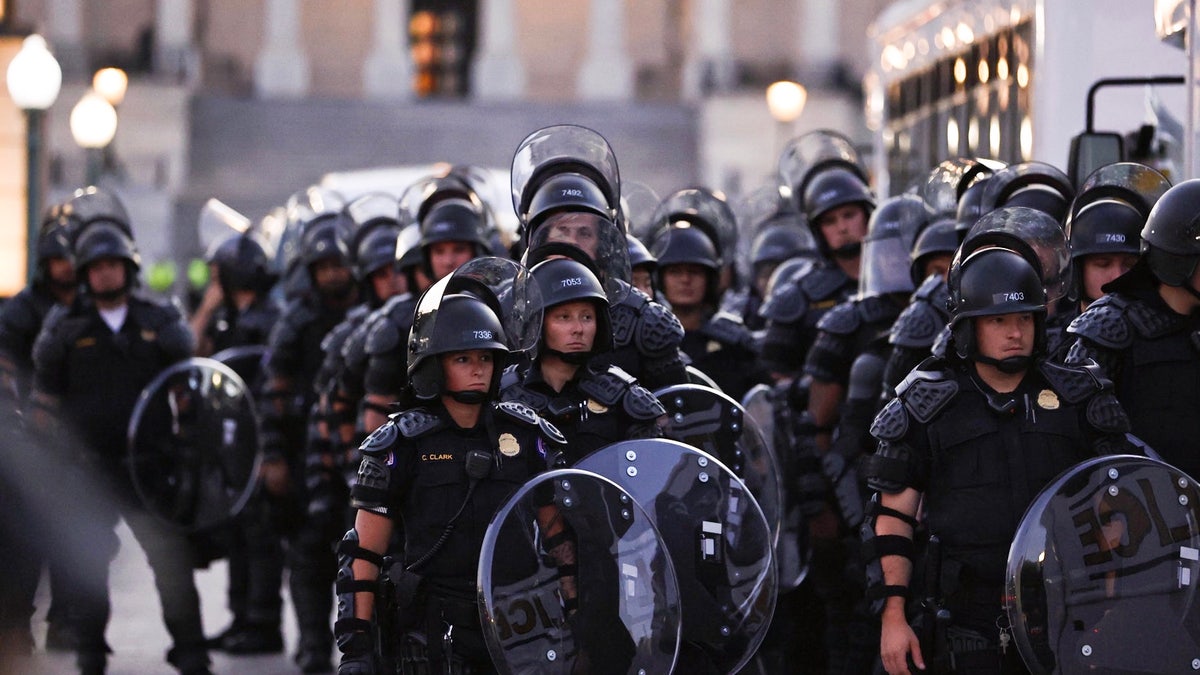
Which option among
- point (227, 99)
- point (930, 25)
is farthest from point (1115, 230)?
point (227, 99)

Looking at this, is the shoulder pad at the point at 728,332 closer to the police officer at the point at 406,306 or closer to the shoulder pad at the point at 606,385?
the police officer at the point at 406,306

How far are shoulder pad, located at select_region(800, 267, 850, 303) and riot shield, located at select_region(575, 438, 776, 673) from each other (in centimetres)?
322

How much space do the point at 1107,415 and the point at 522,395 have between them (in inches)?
69.4

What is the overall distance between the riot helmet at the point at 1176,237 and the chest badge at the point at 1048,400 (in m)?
0.70

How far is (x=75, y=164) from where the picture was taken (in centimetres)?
4194

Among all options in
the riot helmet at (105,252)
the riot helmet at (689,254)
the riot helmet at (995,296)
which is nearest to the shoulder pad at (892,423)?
the riot helmet at (995,296)

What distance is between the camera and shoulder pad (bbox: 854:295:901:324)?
9.01 m

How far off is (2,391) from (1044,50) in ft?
16.5

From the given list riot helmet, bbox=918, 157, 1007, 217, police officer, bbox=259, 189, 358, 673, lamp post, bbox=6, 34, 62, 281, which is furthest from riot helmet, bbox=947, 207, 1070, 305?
lamp post, bbox=6, 34, 62, 281

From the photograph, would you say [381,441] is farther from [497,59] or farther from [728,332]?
[497,59]

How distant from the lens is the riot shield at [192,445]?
1023 centimetres

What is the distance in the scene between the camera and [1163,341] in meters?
6.95

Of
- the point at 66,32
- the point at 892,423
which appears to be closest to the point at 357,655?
the point at 892,423

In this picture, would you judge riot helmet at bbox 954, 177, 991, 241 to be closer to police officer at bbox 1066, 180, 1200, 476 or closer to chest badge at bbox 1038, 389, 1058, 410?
police officer at bbox 1066, 180, 1200, 476
